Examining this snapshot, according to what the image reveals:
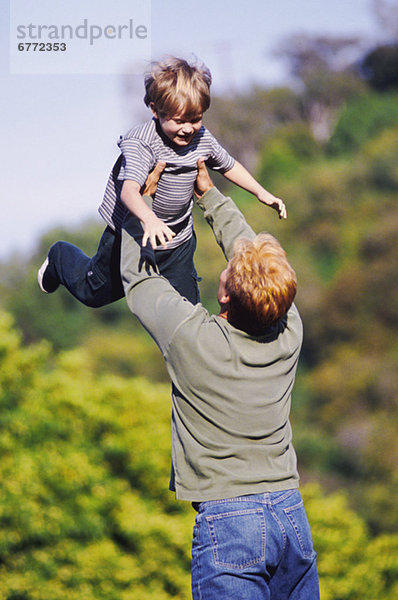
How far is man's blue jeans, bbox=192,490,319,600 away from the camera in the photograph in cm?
246

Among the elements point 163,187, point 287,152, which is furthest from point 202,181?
point 287,152

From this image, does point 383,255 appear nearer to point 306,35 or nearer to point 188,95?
point 306,35

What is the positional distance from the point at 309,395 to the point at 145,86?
27.8 m

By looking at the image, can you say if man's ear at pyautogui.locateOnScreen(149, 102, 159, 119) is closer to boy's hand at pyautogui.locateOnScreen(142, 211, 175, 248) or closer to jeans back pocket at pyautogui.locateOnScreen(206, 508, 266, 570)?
boy's hand at pyautogui.locateOnScreen(142, 211, 175, 248)

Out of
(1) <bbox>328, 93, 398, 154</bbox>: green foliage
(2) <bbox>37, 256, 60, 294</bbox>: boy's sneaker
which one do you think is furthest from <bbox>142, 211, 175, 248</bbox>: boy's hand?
(1) <bbox>328, 93, 398, 154</bbox>: green foliage

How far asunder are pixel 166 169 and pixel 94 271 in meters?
0.54

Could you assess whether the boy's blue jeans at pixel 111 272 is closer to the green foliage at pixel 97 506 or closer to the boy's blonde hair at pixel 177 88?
the boy's blonde hair at pixel 177 88

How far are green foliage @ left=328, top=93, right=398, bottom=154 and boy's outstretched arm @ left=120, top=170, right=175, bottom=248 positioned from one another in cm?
4262

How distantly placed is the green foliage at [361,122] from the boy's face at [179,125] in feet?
139

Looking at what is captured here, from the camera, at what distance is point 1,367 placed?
44.5 feet

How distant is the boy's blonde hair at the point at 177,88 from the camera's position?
2.82 m

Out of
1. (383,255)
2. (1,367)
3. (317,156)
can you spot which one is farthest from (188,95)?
(317,156)

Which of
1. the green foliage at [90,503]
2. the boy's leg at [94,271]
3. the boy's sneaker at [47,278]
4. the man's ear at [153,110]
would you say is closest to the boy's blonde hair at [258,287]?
the man's ear at [153,110]

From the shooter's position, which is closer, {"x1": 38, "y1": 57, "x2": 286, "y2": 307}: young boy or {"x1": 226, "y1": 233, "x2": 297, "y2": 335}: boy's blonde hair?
{"x1": 226, "y1": 233, "x2": 297, "y2": 335}: boy's blonde hair
